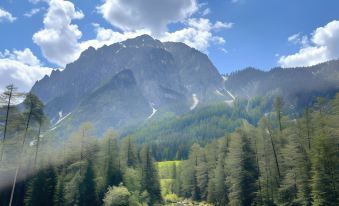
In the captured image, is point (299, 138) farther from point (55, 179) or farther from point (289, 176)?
point (55, 179)

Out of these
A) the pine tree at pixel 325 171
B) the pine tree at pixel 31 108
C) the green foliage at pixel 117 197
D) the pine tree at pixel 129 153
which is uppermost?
the pine tree at pixel 31 108

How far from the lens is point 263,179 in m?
62.3

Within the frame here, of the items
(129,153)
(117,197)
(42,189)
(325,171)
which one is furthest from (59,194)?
(325,171)

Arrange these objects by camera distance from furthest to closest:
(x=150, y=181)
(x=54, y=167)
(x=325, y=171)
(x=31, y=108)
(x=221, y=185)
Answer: (x=150, y=181), (x=221, y=185), (x=54, y=167), (x=31, y=108), (x=325, y=171)

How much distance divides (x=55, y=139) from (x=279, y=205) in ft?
147

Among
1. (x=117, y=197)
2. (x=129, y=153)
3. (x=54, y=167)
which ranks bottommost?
(x=117, y=197)

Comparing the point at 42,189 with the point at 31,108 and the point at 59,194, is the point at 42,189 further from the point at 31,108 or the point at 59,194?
the point at 31,108

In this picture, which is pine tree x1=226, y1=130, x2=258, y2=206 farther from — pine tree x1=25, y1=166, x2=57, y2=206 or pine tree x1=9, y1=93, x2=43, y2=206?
pine tree x1=9, y1=93, x2=43, y2=206

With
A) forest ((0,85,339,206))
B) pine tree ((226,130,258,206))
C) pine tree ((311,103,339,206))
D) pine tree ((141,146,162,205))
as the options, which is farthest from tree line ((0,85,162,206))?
pine tree ((311,103,339,206))

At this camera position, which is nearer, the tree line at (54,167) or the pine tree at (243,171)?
the tree line at (54,167)

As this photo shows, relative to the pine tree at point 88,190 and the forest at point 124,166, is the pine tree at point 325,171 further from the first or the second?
the pine tree at point 88,190

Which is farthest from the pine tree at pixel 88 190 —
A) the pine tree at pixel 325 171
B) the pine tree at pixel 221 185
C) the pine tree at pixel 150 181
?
the pine tree at pixel 325 171

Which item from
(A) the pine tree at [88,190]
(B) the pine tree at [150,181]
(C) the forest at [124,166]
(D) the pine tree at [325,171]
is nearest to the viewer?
(D) the pine tree at [325,171]

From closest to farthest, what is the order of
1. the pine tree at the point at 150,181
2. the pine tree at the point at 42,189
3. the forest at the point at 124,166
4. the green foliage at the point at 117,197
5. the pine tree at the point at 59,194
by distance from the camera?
the forest at the point at 124,166, the pine tree at the point at 42,189, the pine tree at the point at 59,194, the green foliage at the point at 117,197, the pine tree at the point at 150,181
